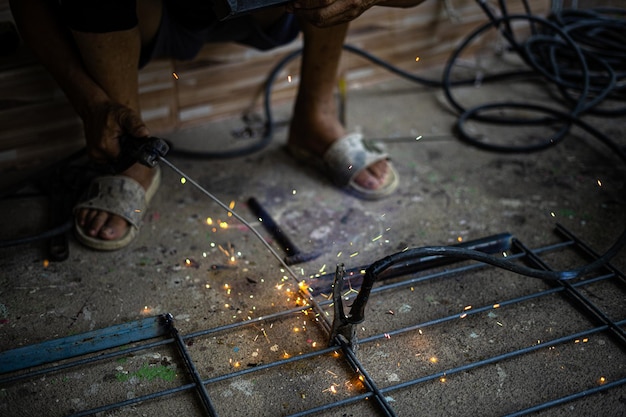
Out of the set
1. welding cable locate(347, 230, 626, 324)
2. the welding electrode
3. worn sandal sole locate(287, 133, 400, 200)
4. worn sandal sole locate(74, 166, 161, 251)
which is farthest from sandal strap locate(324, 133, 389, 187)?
worn sandal sole locate(74, 166, 161, 251)

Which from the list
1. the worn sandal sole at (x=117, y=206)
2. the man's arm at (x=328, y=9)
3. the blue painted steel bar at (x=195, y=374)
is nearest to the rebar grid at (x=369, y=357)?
the blue painted steel bar at (x=195, y=374)

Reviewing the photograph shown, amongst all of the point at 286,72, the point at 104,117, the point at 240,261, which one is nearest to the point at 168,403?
the point at 240,261

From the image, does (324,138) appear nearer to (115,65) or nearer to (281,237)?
(281,237)

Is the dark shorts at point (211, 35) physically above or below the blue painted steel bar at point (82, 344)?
above

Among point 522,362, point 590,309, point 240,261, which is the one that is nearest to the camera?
point 522,362

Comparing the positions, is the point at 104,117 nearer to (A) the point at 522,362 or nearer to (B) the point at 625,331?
(A) the point at 522,362

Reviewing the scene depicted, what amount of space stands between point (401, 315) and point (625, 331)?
48 centimetres

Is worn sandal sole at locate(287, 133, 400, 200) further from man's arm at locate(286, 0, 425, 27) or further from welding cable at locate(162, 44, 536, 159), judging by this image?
man's arm at locate(286, 0, 425, 27)

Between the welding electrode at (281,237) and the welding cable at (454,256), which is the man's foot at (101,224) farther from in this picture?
the welding cable at (454,256)

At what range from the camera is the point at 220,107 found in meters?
2.15

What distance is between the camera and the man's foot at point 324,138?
181 centimetres

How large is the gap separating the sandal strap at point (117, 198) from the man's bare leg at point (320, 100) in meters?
0.53

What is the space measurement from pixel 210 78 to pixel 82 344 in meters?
1.07

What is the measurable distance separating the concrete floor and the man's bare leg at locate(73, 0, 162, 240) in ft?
0.24
